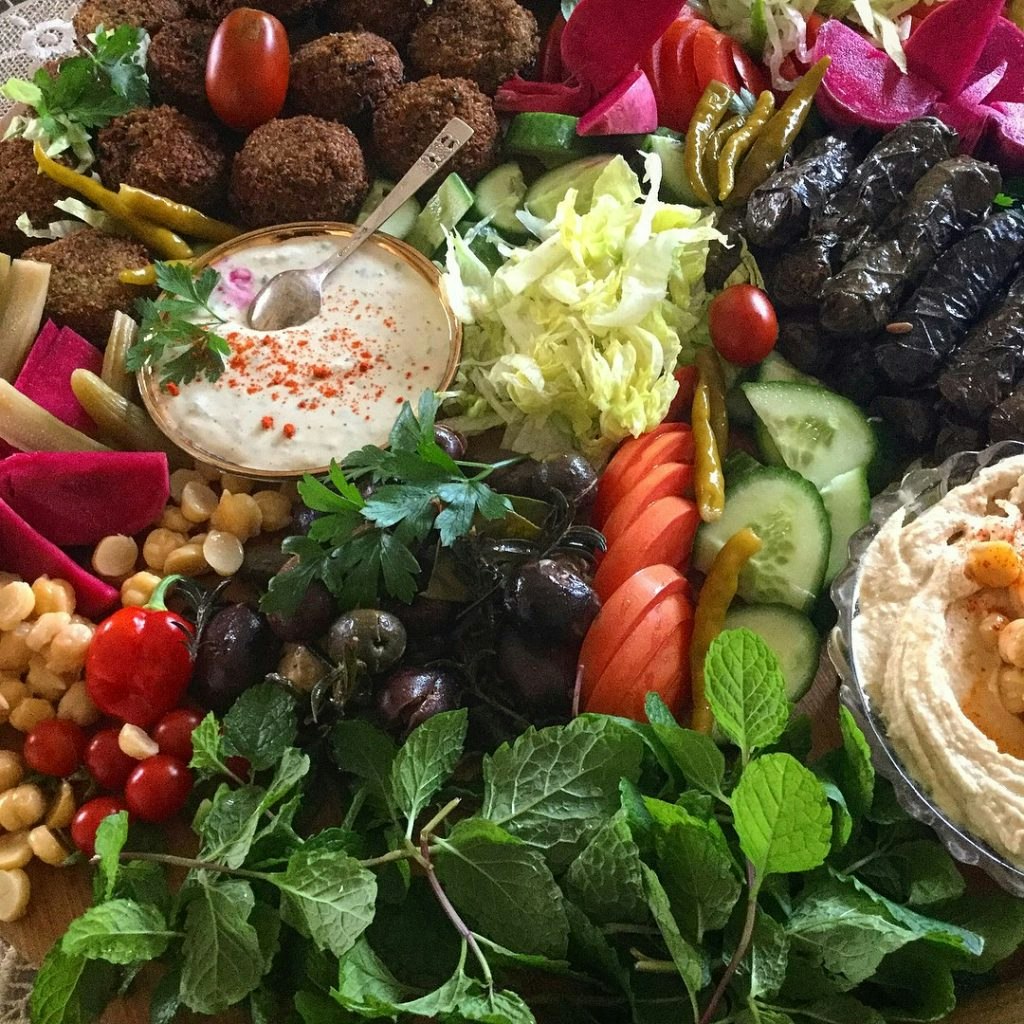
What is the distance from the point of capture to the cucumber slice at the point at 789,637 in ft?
6.06

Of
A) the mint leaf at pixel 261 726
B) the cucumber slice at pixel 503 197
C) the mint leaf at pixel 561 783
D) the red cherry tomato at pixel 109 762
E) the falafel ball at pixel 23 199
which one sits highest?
the cucumber slice at pixel 503 197

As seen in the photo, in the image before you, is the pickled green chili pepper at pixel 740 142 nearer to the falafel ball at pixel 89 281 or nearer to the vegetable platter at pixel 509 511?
the vegetable platter at pixel 509 511

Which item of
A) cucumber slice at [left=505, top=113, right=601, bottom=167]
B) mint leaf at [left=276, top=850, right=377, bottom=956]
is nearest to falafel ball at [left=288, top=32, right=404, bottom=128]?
cucumber slice at [left=505, top=113, right=601, bottom=167]

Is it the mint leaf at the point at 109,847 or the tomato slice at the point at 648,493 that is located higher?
the tomato slice at the point at 648,493

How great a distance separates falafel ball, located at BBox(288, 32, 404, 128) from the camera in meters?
2.53

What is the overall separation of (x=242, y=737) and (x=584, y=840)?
0.61m

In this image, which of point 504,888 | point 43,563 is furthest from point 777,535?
point 43,563

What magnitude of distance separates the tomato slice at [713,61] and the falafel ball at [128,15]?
56.2 inches

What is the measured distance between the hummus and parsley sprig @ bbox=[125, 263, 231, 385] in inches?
57.8

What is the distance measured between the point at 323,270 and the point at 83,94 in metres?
0.81

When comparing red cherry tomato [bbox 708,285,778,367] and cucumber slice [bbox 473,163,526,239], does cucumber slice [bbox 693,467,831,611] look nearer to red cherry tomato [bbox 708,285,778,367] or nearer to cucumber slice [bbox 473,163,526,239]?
red cherry tomato [bbox 708,285,778,367]

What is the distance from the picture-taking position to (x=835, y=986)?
4.41ft

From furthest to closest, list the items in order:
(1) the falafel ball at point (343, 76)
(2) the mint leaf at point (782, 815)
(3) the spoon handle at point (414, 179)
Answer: (1) the falafel ball at point (343, 76)
(3) the spoon handle at point (414, 179)
(2) the mint leaf at point (782, 815)

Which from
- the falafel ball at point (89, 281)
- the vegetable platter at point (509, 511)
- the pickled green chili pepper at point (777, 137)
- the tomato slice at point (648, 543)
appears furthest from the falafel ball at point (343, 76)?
the tomato slice at point (648, 543)
